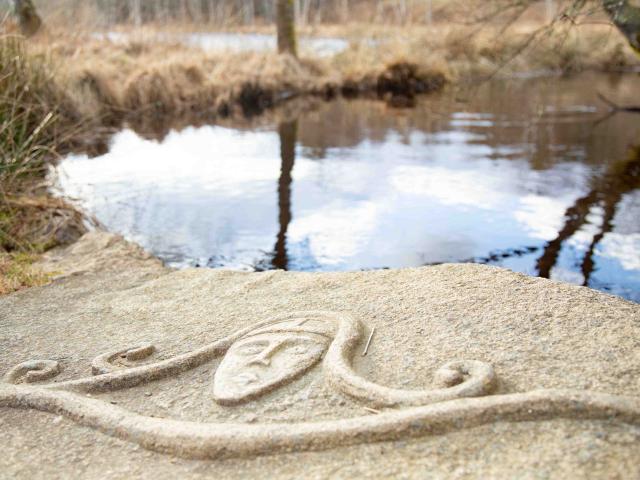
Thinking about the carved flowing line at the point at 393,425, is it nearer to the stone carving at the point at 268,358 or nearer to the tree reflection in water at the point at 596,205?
the stone carving at the point at 268,358

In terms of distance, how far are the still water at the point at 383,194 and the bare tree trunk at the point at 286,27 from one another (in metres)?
3.78

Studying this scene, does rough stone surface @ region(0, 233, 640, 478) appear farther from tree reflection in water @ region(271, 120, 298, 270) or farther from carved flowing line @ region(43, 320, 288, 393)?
tree reflection in water @ region(271, 120, 298, 270)

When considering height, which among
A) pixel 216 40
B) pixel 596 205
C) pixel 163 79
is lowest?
pixel 596 205

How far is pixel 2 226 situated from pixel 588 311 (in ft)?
9.81

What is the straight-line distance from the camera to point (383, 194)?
17.4ft

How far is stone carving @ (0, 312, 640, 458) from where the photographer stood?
1512 millimetres

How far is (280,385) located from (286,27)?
36.6 ft

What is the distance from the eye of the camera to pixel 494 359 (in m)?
1.78

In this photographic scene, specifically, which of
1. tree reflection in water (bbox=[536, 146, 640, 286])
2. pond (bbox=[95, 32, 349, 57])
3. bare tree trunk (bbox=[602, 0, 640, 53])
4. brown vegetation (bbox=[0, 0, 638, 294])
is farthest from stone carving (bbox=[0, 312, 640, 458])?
pond (bbox=[95, 32, 349, 57])

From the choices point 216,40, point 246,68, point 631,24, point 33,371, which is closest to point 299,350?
point 33,371

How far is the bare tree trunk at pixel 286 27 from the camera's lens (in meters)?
12.0

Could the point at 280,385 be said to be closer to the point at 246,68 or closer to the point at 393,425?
the point at 393,425

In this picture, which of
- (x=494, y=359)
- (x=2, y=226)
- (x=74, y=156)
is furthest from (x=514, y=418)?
(x=74, y=156)

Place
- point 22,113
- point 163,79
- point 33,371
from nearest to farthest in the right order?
point 33,371
point 22,113
point 163,79
